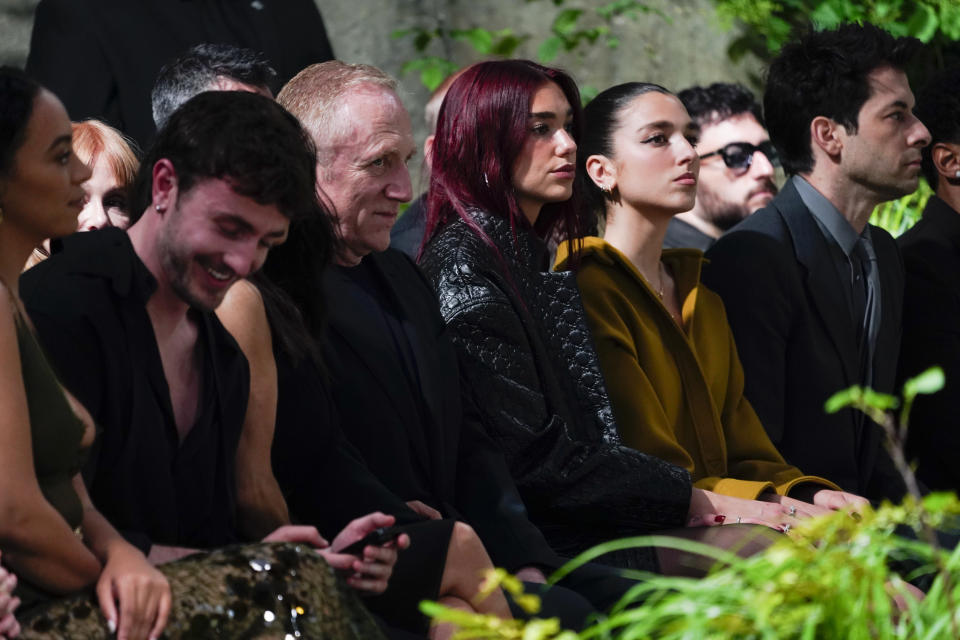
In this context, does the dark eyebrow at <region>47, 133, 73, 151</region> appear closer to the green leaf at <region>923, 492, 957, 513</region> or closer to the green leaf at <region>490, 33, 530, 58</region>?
the green leaf at <region>923, 492, 957, 513</region>

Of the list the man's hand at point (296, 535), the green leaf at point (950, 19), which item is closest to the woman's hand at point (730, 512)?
the man's hand at point (296, 535)

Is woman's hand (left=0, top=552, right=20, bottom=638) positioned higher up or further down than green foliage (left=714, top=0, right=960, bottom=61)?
further down

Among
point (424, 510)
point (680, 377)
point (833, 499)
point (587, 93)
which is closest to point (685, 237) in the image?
point (587, 93)

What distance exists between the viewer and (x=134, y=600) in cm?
230

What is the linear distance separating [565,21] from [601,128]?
11.0 feet

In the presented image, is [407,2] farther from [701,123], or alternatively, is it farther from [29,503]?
[29,503]

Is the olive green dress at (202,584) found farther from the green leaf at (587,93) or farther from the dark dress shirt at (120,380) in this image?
the green leaf at (587,93)

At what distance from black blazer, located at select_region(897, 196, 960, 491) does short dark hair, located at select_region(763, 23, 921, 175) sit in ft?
1.54

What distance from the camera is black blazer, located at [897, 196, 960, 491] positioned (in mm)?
4797

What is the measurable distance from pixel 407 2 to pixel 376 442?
4.44 meters

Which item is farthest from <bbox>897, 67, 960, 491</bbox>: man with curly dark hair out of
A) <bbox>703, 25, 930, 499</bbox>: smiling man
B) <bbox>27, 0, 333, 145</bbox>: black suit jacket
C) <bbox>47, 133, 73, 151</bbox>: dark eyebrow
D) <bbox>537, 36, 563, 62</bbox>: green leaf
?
<bbox>47, 133, 73, 151</bbox>: dark eyebrow

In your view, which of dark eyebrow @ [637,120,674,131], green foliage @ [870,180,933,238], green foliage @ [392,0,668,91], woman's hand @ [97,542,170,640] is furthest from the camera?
green foliage @ [392,0,668,91]

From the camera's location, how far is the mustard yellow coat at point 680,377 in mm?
3934

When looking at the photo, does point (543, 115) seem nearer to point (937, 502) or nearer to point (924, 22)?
point (937, 502)
